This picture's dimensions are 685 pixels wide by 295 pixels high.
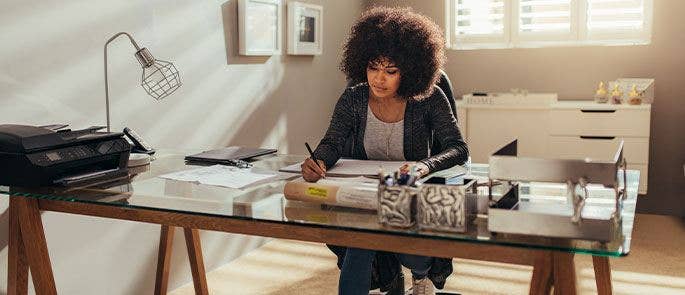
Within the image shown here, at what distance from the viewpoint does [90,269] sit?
279 cm

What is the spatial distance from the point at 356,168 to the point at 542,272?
2.82 feet

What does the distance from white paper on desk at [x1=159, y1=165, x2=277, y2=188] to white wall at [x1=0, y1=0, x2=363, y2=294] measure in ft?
2.30

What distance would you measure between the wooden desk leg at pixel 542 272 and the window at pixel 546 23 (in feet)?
11.5

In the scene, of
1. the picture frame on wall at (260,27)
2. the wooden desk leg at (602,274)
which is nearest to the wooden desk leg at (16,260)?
the wooden desk leg at (602,274)

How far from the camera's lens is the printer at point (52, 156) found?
192cm

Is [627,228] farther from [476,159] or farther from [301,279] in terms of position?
[476,159]

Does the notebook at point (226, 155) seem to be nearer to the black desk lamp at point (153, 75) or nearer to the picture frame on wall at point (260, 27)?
the black desk lamp at point (153, 75)

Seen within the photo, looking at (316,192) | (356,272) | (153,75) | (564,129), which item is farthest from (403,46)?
(564,129)

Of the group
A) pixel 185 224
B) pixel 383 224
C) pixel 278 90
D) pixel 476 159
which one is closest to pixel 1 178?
pixel 185 224

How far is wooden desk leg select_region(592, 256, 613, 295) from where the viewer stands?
70.3 inches

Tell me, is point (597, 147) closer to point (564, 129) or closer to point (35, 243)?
point (564, 129)

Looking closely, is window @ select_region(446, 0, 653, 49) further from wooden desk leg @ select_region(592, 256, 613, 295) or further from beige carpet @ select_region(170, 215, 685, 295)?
wooden desk leg @ select_region(592, 256, 613, 295)

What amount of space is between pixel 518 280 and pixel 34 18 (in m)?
2.37

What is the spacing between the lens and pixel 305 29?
4.18 meters
